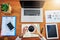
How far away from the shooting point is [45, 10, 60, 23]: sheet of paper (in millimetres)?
1785

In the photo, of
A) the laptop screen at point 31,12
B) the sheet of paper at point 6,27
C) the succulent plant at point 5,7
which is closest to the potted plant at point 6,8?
the succulent plant at point 5,7

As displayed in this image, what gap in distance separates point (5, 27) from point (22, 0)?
470 mm

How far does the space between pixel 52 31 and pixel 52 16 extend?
210mm

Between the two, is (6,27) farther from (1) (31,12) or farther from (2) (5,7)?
(1) (31,12)

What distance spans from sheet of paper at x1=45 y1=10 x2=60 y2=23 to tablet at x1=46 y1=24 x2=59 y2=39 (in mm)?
71

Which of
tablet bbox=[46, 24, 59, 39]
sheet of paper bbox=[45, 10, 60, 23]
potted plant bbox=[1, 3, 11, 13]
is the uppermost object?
potted plant bbox=[1, 3, 11, 13]

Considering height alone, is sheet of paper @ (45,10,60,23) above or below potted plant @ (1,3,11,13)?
below

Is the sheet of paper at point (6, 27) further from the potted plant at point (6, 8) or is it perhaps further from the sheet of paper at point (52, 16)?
the sheet of paper at point (52, 16)

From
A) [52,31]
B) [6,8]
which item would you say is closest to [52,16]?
[52,31]

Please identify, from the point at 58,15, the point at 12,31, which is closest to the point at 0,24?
the point at 12,31

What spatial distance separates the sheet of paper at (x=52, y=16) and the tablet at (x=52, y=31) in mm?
71

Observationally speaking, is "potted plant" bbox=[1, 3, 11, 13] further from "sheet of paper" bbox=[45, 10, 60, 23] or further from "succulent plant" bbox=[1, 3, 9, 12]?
"sheet of paper" bbox=[45, 10, 60, 23]

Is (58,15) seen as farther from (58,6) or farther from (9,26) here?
(9,26)

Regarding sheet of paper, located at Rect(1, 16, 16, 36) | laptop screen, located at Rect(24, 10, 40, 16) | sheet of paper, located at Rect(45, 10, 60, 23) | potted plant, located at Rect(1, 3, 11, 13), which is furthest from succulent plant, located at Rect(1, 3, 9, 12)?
sheet of paper, located at Rect(45, 10, 60, 23)
